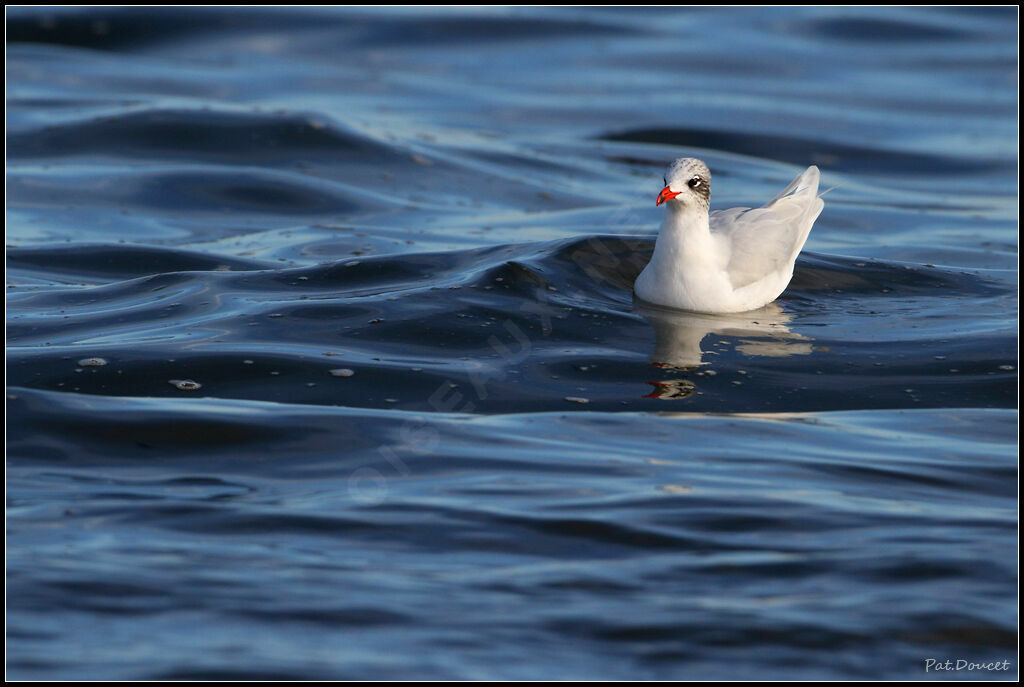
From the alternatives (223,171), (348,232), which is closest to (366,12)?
(223,171)

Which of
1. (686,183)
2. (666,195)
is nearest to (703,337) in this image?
(666,195)

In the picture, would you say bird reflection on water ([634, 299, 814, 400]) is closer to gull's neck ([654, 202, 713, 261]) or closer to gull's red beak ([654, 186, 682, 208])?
gull's neck ([654, 202, 713, 261])

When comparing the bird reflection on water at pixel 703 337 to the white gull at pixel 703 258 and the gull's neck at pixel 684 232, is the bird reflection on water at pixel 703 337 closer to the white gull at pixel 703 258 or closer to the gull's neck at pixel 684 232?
the white gull at pixel 703 258

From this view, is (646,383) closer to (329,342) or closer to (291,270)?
(329,342)

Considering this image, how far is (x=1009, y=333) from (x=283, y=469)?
15.6 ft

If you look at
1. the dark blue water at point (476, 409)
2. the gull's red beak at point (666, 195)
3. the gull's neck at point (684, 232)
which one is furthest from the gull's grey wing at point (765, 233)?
the gull's red beak at point (666, 195)

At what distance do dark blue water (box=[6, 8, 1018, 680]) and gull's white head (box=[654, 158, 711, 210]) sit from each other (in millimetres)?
736

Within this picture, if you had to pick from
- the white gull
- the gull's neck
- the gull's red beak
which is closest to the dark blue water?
the white gull

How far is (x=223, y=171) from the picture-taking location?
1329 centimetres

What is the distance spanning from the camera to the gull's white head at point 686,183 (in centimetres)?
891

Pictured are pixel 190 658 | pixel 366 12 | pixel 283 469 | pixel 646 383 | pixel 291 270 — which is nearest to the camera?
pixel 190 658

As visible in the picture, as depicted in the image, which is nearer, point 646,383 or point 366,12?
point 646,383

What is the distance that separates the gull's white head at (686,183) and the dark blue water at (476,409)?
736 millimetres

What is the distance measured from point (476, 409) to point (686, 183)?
251cm
